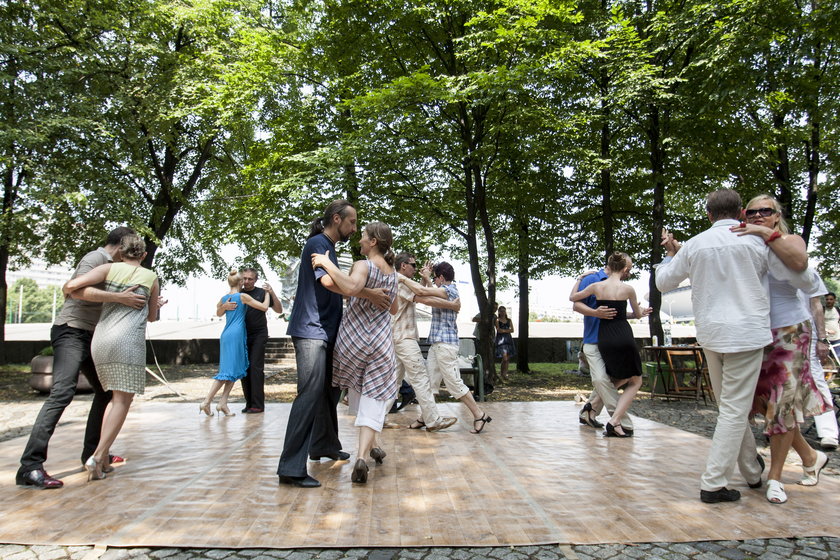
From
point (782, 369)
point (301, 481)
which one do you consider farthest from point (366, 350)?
point (782, 369)

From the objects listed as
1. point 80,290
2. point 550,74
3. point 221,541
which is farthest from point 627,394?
point 550,74

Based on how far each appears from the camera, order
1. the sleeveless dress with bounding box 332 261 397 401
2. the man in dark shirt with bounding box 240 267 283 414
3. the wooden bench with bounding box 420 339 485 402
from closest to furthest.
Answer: the sleeveless dress with bounding box 332 261 397 401 < the man in dark shirt with bounding box 240 267 283 414 < the wooden bench with bounding box 420 339 485 402

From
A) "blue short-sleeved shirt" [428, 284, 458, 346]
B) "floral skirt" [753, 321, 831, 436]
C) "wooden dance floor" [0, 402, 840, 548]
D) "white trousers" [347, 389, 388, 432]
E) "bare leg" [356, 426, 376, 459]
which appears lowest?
"wooden dance floor" [0, 402, 840, 548]

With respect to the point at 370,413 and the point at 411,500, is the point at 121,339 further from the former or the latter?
the point at 411,500

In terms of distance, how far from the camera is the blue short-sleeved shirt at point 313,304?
4469mm

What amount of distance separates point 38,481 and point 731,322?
4608mm

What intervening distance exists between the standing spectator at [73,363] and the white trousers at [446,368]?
11.1 feet

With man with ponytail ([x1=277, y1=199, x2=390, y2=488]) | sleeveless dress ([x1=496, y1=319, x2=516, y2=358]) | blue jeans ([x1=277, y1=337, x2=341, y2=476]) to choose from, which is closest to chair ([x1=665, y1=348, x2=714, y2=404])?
sleeveless dress ([x1=496, y1=319, x2=516, y2=358])

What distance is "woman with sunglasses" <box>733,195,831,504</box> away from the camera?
3961 mm

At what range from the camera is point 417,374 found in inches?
262

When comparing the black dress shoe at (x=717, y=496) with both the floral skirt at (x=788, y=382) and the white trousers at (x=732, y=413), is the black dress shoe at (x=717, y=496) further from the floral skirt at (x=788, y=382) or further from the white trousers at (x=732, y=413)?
the floral skirt at (x=788, y=382)

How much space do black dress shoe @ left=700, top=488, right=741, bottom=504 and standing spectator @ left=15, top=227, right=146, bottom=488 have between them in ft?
13.1

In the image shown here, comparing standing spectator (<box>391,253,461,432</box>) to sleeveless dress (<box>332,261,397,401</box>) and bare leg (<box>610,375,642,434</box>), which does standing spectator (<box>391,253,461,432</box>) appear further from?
sleeveless dress (<box>332,261,397,401</box>)

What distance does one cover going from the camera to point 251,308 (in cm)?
844
